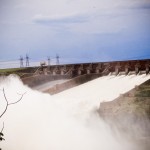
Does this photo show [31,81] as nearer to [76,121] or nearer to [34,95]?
[34,95]

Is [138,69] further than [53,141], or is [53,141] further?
[138,69]

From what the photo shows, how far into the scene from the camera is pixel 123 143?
620 cm

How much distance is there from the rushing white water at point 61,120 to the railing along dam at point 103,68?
423 mm

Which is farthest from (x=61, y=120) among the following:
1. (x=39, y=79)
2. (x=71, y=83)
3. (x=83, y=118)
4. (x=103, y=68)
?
(x=103, y=68)

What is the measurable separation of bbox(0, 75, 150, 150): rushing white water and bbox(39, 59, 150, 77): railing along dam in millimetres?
423

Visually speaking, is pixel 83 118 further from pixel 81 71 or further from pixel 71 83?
pixel 81 71

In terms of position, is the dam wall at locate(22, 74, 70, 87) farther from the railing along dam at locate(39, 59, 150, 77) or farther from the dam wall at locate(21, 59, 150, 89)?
the railing along dam at locate(39, 59, 150, 77)

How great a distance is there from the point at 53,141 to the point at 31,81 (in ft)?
12.7

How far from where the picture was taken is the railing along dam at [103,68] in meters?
9.84

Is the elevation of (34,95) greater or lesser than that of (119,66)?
lesser

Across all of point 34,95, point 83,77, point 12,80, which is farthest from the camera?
point 83,77

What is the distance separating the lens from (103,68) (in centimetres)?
1120

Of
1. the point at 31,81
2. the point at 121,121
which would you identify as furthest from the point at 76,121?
the point at 31,81

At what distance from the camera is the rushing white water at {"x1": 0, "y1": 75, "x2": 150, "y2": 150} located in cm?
649
